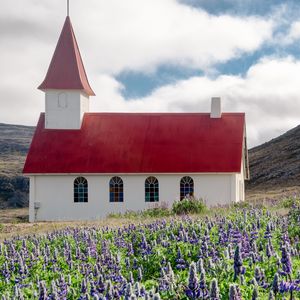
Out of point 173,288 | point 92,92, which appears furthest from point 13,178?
point 173,288

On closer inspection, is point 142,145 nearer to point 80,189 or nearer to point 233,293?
point 80,189

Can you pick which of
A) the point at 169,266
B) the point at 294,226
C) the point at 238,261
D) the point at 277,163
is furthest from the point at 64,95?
the point at 277,163

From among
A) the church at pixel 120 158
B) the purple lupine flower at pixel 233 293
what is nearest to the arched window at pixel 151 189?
the church at pixel 120 158

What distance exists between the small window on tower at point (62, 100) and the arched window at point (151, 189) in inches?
286

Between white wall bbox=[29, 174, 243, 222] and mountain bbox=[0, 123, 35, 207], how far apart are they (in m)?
44.2

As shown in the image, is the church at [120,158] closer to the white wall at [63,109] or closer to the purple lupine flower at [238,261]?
the white wall at [63,109]

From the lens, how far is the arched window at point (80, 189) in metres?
34.0

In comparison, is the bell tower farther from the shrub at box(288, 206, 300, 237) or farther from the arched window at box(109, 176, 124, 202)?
the shrub at box(288, 206, 300, 237)

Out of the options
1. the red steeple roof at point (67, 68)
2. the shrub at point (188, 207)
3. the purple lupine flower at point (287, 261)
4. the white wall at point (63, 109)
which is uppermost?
the red steeple roof at point (67, 68)

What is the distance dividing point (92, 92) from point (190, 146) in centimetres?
816

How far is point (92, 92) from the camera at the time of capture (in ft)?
128

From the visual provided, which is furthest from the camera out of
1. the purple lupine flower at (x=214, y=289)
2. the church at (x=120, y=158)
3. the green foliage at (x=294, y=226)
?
the church at (x=120, y=158)

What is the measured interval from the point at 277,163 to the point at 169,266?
61.7m

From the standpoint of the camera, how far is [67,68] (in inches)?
1476
